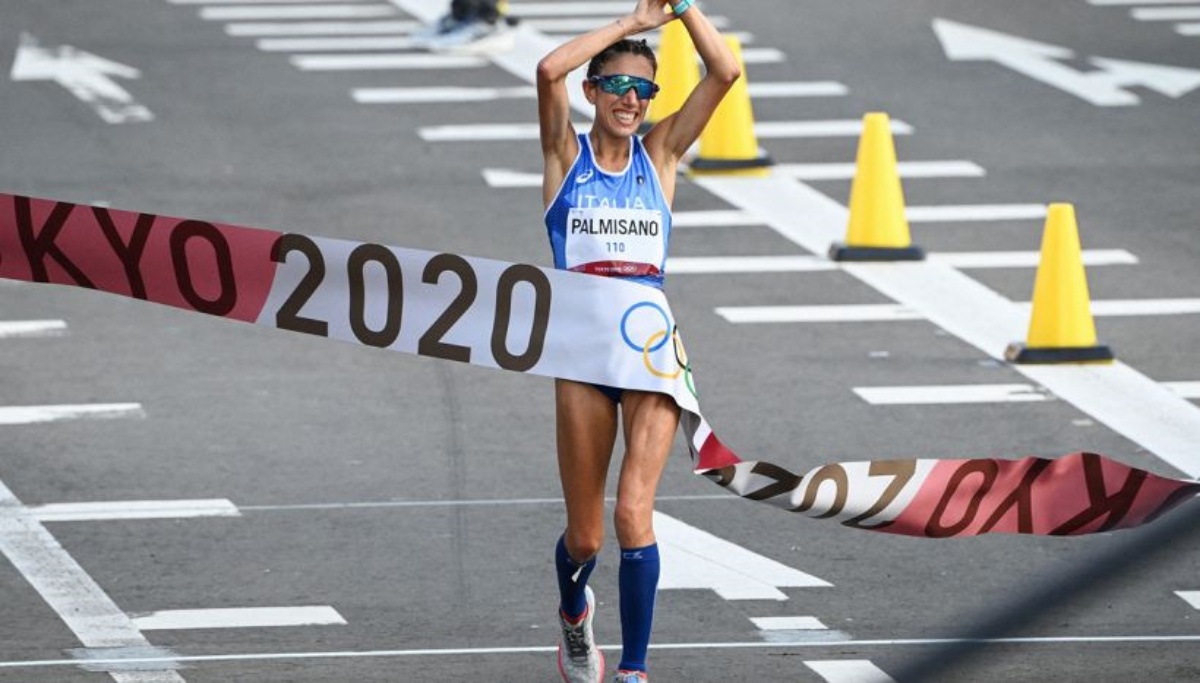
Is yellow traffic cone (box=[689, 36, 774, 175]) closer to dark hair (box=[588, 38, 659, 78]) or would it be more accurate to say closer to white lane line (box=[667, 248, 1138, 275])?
white lane line (box=[667, 248, 1138, 275])

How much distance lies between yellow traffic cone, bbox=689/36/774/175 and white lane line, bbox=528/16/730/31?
17.5 ft

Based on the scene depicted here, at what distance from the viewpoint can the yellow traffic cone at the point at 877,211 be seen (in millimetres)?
15398

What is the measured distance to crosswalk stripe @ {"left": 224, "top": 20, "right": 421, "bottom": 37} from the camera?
2353 cm

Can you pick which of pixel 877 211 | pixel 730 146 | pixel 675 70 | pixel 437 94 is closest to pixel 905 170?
pixel 730 146

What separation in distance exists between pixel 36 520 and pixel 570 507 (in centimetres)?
319

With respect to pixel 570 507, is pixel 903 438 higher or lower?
lower

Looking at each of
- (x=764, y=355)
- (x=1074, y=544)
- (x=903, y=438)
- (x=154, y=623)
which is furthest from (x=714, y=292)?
(x=154, y=623)

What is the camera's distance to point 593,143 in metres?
8.13

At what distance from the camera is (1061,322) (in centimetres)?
1312

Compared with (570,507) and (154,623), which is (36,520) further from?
(570,507)

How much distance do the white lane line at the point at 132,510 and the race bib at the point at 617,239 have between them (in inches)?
116

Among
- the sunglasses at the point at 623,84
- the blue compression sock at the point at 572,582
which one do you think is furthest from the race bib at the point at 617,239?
the blue compression sock at the point at 572,582

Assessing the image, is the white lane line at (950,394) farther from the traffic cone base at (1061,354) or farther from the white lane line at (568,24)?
the white lane line at (568,24)

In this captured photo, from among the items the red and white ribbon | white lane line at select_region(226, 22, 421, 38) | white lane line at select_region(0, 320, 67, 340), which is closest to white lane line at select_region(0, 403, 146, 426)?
white lane line at select_region(0, 320, 67, 340)
